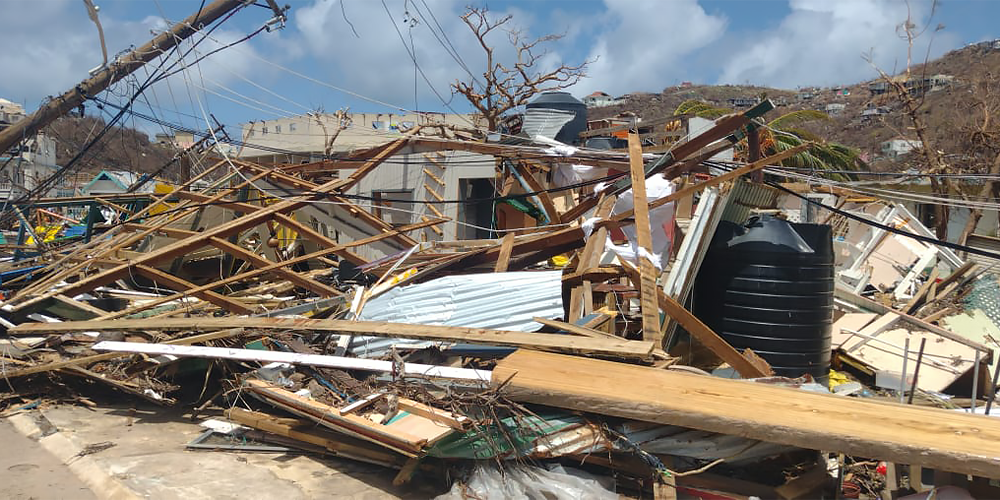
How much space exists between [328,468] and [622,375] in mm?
2365

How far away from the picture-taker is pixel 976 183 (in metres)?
20.7

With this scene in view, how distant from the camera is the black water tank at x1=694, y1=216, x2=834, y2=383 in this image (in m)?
6.12

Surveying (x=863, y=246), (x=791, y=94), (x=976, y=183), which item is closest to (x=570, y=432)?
(x=863, y=246)

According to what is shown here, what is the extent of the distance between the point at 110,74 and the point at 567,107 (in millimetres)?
10257

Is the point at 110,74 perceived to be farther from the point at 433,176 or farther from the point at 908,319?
the point at 908,319

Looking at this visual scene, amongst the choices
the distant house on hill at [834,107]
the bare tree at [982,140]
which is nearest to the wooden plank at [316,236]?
the bare tree at [982,140]

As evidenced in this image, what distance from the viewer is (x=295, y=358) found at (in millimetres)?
5480

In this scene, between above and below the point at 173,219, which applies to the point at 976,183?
above

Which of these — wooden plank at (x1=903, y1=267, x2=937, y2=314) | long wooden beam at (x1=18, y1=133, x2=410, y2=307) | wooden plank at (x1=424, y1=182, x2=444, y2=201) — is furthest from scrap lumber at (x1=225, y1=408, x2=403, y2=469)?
wooden plank at (x1=424, y1=182, x2=444, y2=201)

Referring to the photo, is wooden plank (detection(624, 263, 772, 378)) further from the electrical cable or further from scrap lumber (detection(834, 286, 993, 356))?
scrap lumber (detection(834, 286, 993, 356))

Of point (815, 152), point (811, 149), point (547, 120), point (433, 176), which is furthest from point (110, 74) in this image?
point (815, 152)

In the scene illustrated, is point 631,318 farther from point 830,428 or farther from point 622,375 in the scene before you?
point 830,428

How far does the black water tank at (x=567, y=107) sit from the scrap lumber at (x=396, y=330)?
11409mm

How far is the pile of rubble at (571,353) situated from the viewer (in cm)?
400
